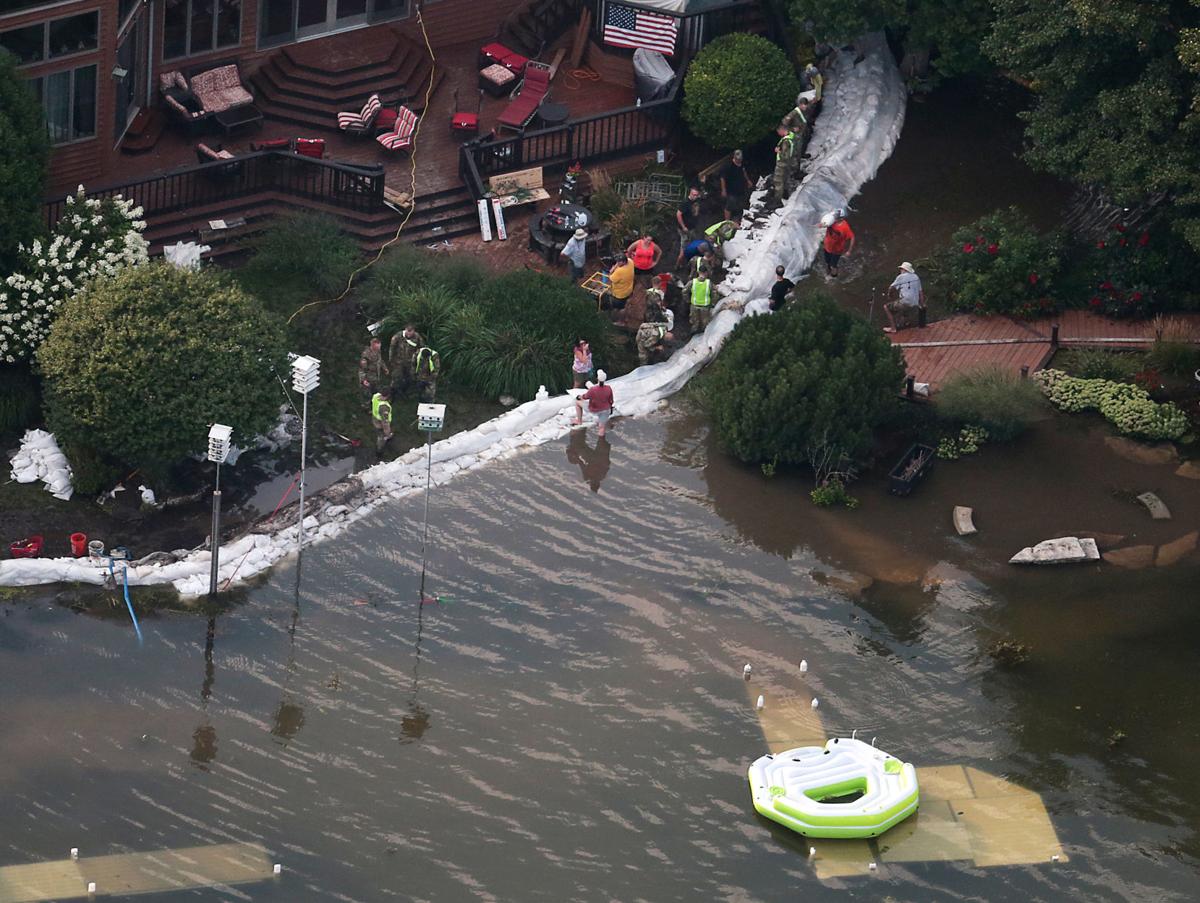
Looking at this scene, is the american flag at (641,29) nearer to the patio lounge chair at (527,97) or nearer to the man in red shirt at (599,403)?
the patio lounge chair at (527,97)

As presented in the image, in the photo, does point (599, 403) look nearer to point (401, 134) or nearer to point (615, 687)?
point (615, 687)

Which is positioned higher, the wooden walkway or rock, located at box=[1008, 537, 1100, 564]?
the wooden walkway

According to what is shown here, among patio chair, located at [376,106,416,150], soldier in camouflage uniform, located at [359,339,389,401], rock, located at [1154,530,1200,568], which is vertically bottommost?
soldier in camouflage uniform, located at [359,339,389,401]

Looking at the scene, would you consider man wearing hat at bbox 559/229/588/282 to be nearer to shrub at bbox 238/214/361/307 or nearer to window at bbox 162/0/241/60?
shrub at bbox 238/214/361/307

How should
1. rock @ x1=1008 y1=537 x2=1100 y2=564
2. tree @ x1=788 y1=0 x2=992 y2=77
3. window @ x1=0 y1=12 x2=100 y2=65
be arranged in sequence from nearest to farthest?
rock @ x1=1008 y1=537 x2=1100 y2=564 → window @ x1=0 y1=12 x2=100 y2=65 → tree @ x1=788 y1=0 x2=992 y2=77

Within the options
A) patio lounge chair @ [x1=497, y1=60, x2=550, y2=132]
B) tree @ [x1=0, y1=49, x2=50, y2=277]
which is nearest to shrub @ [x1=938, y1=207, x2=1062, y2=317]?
patio lounge chair @ [x1=497, y1=60, x2=550, y2=132]

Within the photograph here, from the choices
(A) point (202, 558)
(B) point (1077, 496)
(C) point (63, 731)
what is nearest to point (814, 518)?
(B) point (1077, 496)

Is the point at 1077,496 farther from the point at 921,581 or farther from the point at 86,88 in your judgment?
the point at 86,88
